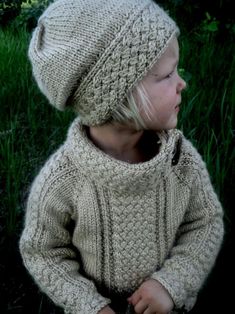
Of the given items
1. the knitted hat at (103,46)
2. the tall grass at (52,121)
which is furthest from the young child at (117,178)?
the tall grass at (52,121)

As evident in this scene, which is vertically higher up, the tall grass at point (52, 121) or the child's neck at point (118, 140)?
the child's neck at point (118, 140)

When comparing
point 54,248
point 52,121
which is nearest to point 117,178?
point 54,248

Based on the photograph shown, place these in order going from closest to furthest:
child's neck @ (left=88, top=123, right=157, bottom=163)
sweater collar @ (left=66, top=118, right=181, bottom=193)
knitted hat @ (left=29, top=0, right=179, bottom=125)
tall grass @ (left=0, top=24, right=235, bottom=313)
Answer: knitted hat @ (left=29, top=0, right=179, bottom=125) → sweater collar @ (left=66, top=118, right=181, bottom=193) → child's neck @ (left=88, top=123, right=157, bottom=163) → tall grass @ (left=0, top=24, right=235, bottom=313)

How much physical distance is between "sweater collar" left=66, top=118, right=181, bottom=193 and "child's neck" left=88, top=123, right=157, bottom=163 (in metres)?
0.05

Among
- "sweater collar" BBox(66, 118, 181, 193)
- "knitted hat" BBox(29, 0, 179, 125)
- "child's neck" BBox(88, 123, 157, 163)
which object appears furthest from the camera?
"child's neck" BBox(88, 123, 157, 163)

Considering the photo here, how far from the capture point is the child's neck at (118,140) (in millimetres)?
1713

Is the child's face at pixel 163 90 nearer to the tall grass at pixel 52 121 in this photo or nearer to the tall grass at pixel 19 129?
the tall grass at pixel 52 121

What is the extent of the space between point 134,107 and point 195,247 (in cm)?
57

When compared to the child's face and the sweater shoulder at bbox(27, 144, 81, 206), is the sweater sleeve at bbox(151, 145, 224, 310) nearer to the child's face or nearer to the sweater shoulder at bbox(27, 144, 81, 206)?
the child's face

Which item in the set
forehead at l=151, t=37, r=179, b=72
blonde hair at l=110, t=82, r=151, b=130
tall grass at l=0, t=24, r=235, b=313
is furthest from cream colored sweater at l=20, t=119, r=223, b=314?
tall grass at l=0, t=24, r=235, b=313

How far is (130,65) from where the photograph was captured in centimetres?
148

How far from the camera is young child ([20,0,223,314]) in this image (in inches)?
58.6

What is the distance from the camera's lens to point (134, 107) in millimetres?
1586

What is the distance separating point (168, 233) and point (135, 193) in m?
0.24
